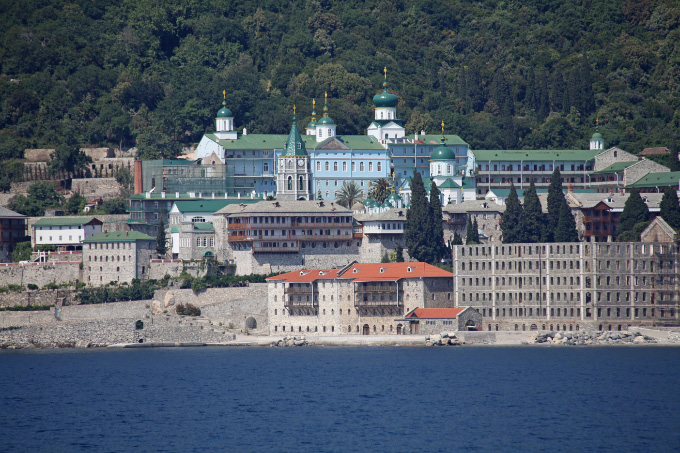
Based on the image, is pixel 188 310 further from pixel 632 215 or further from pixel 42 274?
pixel 632 215

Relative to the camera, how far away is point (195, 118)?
135m

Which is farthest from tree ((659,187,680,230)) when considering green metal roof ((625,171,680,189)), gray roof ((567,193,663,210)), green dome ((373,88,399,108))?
green dome ((373,88,399,108))

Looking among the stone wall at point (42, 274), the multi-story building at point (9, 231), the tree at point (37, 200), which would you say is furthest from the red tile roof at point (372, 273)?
the tree at point (37, 200)

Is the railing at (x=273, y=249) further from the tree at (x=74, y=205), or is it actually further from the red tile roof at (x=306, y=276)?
the tree at (x=74, y=205)

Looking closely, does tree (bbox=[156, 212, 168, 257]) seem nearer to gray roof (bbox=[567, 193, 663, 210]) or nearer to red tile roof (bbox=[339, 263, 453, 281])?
red tile roof (bbox=[339, 263, 453, 281])

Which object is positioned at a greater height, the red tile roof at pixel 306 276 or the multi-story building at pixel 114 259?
the multi-story building at pixel 114 259

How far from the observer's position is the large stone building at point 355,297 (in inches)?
3767

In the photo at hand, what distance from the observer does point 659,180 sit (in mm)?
115875

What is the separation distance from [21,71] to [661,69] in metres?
Result: 64.7

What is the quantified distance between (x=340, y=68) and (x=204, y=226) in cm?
Answer: 4147

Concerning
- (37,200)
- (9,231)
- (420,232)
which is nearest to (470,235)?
(420,232)

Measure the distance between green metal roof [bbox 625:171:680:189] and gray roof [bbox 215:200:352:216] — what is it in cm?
2618

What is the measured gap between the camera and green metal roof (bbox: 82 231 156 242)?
102875mm

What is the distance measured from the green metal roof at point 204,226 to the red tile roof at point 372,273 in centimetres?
920
